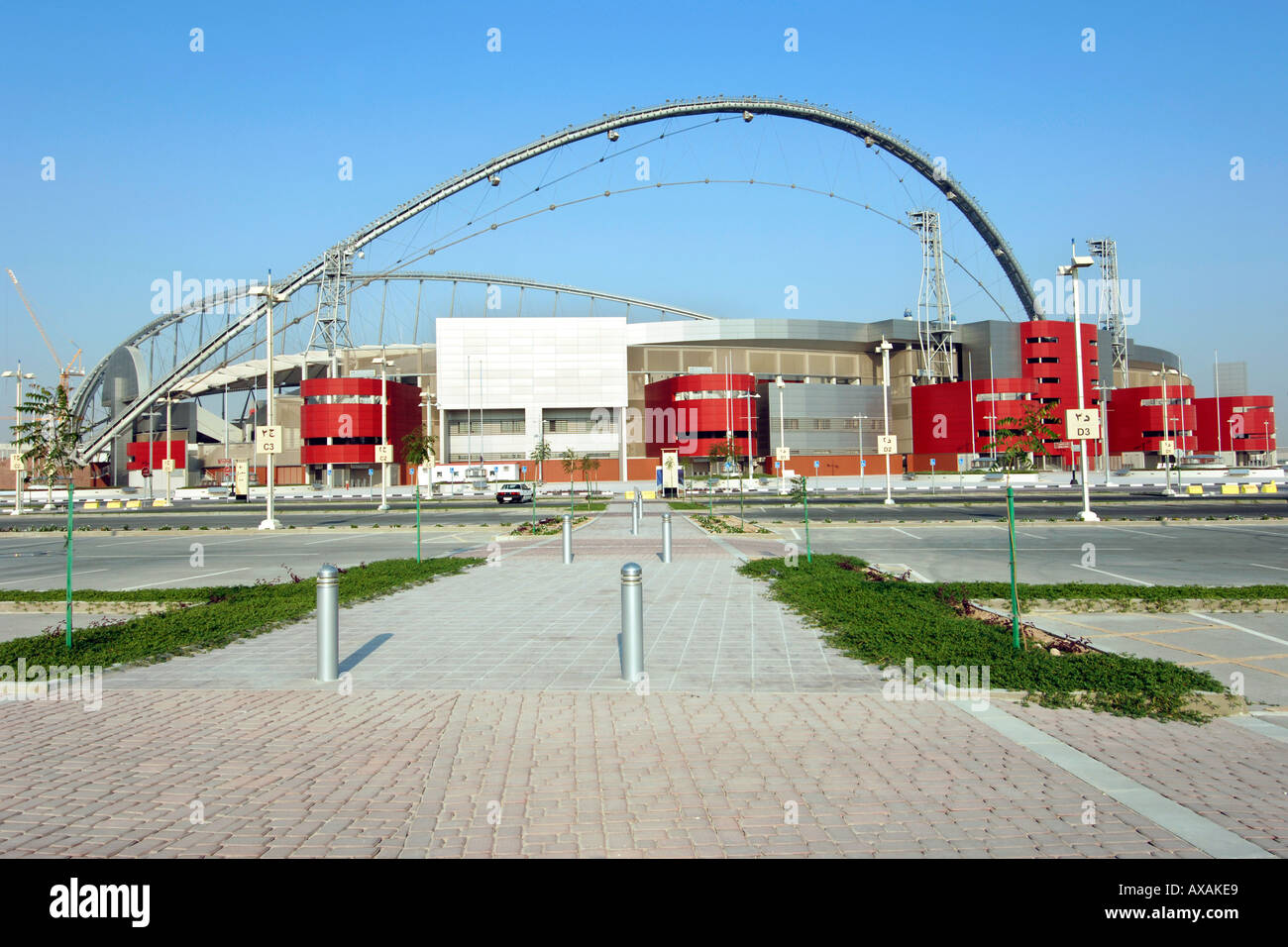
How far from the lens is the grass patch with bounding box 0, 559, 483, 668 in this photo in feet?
30.3

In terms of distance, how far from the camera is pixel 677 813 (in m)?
4.79

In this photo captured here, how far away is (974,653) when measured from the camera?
8.54 metres

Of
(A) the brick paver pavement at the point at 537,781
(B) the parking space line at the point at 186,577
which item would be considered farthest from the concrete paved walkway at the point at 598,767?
(B) the parking space line at the point at 186,577

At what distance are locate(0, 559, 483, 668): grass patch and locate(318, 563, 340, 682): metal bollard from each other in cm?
232

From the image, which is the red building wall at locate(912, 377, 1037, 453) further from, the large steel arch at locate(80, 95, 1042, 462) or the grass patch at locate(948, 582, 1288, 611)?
the grass patch at locate(948, 582, 1288, 611)

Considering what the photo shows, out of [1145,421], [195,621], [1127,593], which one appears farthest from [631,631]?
[1145,421]

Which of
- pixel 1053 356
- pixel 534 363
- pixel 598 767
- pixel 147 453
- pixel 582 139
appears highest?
pixel 582 139

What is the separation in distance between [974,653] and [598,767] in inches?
181

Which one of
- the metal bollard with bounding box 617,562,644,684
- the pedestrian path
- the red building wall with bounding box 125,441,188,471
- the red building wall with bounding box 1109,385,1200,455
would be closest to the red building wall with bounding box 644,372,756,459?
the red building wall with bounding box 1109,385,1200,455

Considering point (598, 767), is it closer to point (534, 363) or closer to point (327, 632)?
point (327, 632)

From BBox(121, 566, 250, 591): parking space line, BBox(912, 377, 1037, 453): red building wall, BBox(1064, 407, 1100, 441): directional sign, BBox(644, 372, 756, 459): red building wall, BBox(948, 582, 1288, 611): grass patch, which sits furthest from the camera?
BBox(644, 372, 756, 459): red building wall

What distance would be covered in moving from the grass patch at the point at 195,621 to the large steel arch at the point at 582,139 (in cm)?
5859

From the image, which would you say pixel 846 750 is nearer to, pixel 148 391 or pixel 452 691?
pixel 452 691

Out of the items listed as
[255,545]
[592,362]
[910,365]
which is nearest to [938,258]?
[910,365]
